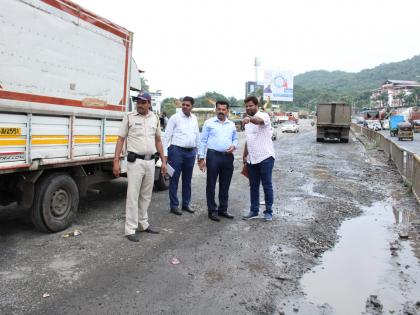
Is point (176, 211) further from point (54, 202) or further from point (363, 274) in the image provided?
point (363, 274)

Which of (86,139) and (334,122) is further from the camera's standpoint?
(334,122)

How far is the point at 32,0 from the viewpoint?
4805 millimetres

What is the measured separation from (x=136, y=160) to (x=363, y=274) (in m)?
2.97

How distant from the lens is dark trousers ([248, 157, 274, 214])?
6254 mm

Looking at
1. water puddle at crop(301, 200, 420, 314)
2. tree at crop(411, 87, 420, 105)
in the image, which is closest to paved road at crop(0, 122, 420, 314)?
water puddle at crop(301, 200, 420, 314)

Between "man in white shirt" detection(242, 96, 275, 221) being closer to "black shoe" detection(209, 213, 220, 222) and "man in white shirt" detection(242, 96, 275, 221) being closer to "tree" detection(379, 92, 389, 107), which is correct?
"black shoe" detection(209, 213, 220, 222)

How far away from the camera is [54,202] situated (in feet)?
17.6

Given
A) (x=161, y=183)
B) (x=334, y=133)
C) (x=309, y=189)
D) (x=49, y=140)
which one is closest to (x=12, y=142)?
(x=49, y=140)

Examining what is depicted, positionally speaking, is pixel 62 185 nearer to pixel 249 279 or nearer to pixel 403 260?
pixel 249 279

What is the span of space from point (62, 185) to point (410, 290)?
4.32 m

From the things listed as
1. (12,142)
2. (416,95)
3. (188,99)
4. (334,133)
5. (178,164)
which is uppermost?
(416,95)

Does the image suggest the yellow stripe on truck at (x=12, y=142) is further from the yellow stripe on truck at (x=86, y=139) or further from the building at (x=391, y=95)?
the building at (x=391, y=95)

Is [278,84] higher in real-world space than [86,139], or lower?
higher

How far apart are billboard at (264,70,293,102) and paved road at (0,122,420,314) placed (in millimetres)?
74541
